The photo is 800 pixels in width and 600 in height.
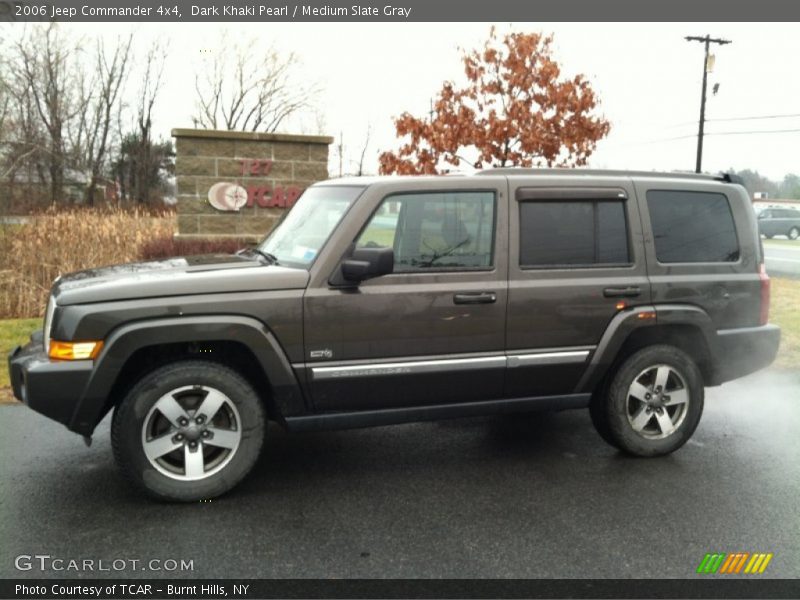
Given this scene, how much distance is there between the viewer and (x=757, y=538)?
11.5ft

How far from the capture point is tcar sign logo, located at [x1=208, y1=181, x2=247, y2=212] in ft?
36.9

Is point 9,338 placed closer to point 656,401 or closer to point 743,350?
point 656,401

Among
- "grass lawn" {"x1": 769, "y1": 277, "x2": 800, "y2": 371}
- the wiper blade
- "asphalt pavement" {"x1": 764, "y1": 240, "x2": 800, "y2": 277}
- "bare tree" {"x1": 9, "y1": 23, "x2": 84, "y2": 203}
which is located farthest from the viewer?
"bare tree" {"x1": 9, "y1": 23, "x2": 84, "y2": 203}

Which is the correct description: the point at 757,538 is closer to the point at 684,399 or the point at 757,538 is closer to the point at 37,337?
the point at 684,399

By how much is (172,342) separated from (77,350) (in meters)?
0.48

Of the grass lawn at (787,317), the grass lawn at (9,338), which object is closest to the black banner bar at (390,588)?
the grass lawn at (9,338)

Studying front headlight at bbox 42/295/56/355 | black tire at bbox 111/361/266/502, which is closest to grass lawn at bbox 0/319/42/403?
front headlight at bbox 42/295/56/355

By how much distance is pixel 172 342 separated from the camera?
3.76 metres

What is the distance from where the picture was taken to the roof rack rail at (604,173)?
4532 millimetres

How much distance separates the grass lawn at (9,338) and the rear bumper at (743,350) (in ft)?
18.4

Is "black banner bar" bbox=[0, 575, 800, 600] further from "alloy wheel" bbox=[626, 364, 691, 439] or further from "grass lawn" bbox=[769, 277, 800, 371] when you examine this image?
"grass lawn" bbox=[769, 277, 800, 371]

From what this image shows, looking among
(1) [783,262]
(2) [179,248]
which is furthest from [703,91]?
(2) [179,248]

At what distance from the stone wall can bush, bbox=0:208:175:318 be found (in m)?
1.01

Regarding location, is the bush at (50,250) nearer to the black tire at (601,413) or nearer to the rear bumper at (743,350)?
the black tire at (601,413)
